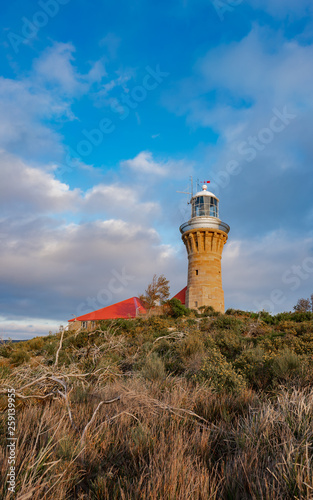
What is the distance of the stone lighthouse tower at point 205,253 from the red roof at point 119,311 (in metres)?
5.40

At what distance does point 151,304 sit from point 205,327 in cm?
1169

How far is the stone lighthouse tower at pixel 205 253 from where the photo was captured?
2533cm

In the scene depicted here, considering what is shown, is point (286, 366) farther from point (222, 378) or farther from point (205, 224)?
point (205, 224)

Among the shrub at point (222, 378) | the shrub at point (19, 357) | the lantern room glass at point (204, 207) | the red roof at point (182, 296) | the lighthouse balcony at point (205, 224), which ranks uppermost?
the lantern room glass at point (204, 207)

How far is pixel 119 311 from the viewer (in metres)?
29.1

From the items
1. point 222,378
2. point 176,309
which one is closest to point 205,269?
point 176,309

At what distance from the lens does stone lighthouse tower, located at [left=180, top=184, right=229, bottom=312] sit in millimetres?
25328

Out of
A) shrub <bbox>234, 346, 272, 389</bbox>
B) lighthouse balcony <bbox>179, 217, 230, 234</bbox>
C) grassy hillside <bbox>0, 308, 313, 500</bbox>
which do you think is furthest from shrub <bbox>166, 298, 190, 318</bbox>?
grassy hillside <bbox>0, 308, 313, 500</bbox>

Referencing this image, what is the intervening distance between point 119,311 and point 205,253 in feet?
34.3

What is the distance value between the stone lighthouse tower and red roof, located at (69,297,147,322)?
212 inches

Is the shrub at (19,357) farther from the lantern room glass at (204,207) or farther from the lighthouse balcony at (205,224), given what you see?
the lantern room glass at (204,207)

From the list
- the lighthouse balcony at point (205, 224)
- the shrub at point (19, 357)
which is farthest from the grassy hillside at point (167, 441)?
the lighthouse balcony at point (205, 224)

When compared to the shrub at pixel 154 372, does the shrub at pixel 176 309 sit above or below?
above

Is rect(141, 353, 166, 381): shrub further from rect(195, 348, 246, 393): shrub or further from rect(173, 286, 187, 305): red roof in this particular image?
rect(173, 286, 187, 305): red roof
